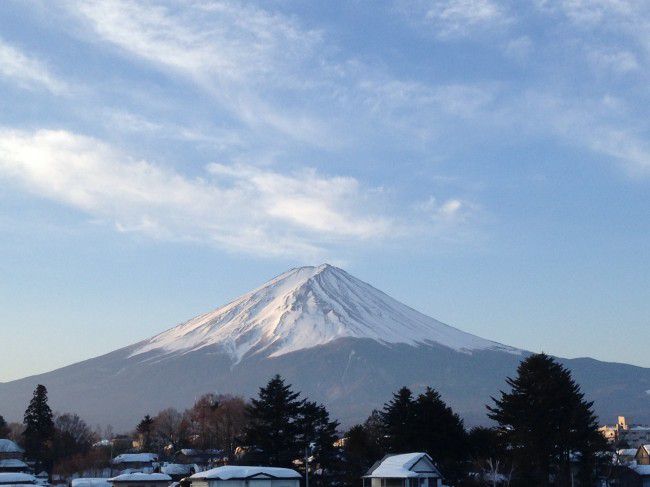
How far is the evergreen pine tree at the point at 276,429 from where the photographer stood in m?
59.0

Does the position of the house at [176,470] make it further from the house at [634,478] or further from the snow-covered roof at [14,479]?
the house at [634,478]

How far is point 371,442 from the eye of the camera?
230 ft

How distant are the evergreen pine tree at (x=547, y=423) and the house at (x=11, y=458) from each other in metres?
42.3

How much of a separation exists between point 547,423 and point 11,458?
5073 centimetres

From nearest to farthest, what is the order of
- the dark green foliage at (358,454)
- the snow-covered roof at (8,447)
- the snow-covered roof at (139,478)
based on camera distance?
the dark green foliage at (358,454) → the snow-covered roof at (139,478) → the snow-covered roof at (8,447)

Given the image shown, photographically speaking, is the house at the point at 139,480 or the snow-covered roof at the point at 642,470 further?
the snow-covered roof at the point at 642,470

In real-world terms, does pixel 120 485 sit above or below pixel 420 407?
below

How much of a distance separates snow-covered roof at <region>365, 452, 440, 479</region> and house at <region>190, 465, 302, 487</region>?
182 inches

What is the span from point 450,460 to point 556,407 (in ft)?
31.2

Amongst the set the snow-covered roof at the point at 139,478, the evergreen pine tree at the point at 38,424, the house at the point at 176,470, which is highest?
the evergreen pine tree at the point at 38,424

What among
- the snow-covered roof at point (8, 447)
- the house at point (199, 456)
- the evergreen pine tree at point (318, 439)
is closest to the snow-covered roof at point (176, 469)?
the house at point (199, 456)

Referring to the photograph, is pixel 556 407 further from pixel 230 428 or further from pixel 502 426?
pixel 230 428

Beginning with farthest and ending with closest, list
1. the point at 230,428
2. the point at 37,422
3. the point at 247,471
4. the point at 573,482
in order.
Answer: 1. the point at 230,428
2. the point at 37,422
3. the point at 573,482
4. the point at 247,471

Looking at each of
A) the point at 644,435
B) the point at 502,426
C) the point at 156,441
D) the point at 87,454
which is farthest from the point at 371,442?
the point at 644,435
